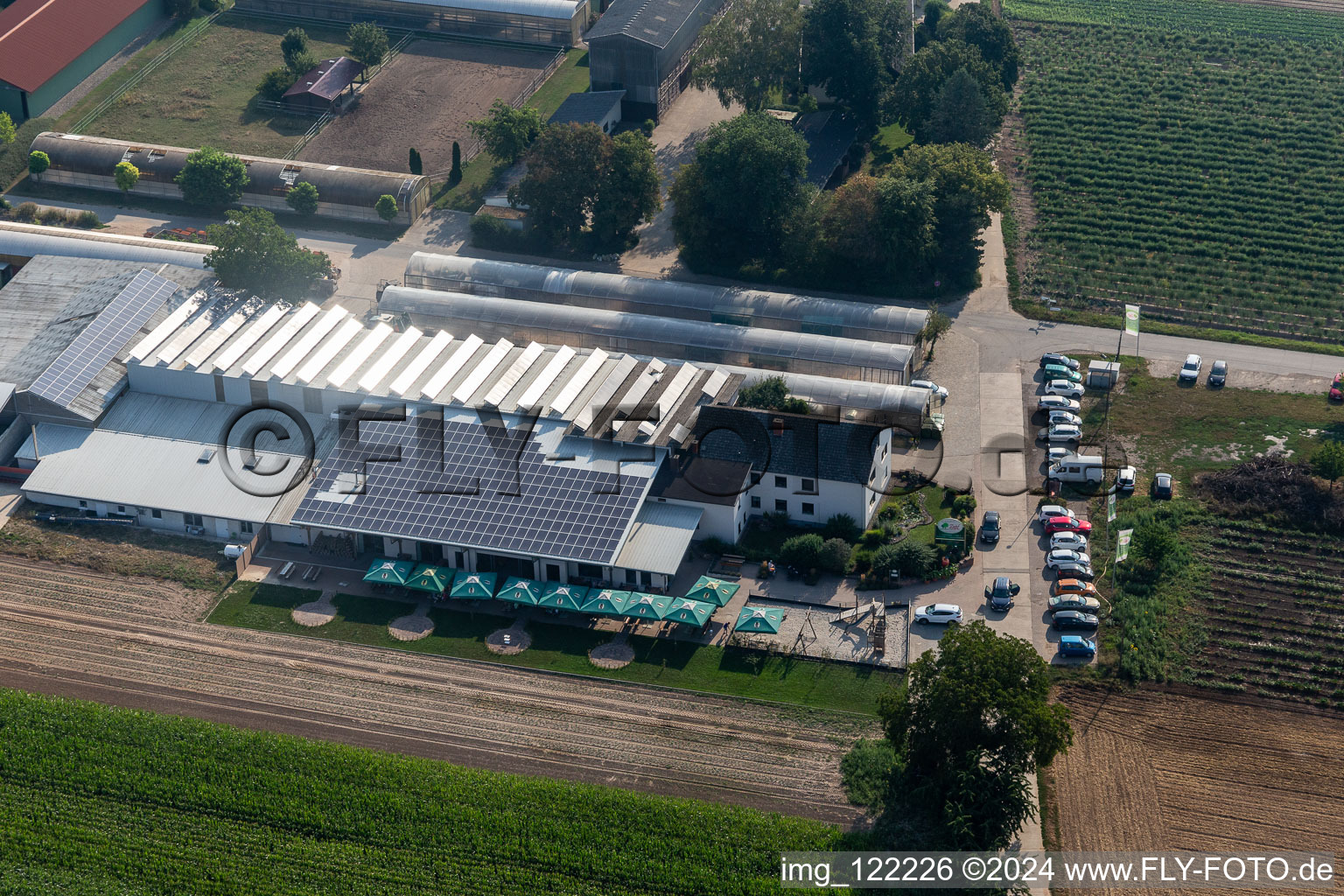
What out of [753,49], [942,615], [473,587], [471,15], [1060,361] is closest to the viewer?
[942,615]

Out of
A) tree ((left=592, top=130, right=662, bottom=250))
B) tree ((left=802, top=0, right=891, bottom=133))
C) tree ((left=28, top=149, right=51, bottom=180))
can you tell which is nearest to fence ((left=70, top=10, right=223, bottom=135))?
tree ((left=28, top=149, right=51, bottom=180))

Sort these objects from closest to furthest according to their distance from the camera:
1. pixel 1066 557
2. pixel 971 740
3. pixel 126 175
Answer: pixel 971 740 < pixel 1066 557 < pixel 126 175

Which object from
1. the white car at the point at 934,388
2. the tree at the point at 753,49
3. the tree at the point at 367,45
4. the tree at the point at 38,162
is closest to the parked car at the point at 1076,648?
the white car at the point at 934,388

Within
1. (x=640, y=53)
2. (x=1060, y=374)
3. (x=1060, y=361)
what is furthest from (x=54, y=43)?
(x=1060, y=374)

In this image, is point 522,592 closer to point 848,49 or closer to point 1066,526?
point 1066,526

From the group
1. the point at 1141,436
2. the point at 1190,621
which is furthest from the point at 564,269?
the point at 1190,621

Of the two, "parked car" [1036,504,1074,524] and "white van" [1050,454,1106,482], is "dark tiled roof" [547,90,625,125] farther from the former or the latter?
"parked car" [1036,504,1074,524]
